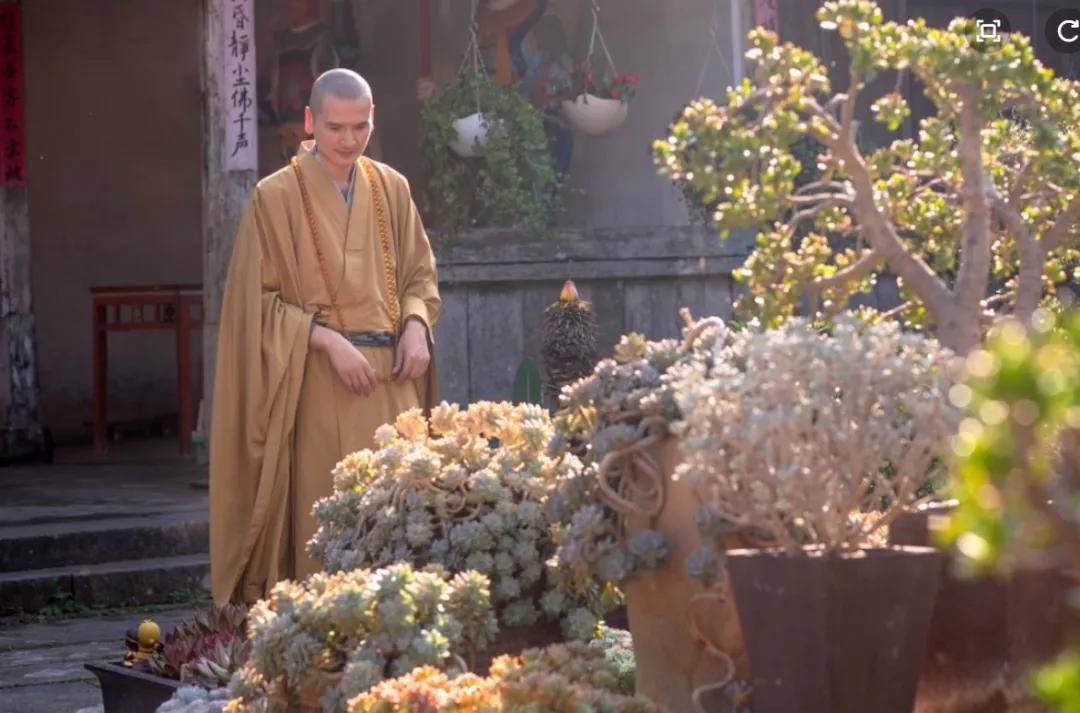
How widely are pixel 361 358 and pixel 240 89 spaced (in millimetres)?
3839

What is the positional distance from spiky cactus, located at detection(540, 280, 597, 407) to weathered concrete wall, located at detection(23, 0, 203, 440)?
5915 mm

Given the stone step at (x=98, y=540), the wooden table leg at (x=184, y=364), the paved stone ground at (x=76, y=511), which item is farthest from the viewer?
the wooden table leg at (x=184, y=364)

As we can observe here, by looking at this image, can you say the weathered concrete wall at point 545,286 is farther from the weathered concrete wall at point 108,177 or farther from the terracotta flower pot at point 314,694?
the terracotta flower pot at point 314,694

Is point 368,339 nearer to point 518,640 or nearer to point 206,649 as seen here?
point 206,649

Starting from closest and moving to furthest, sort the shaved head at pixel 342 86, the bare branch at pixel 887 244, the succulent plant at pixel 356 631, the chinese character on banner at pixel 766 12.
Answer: the bare branch at pixel 887 244 < the succulent plant at pixel 356 631 < the shaved head at pixel 342 86 < the chinese character on banner at pixel 766 12

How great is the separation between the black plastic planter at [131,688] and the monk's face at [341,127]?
163 centimetres

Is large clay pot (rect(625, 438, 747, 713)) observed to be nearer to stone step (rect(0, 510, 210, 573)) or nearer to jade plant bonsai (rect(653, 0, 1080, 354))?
jade plant bonsai (rect(653, 0, 1080, 354))

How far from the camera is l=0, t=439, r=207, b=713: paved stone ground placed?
217 inches

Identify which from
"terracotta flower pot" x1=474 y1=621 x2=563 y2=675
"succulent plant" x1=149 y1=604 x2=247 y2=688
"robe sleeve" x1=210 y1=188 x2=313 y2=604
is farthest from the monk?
"terracotta flower pot" x1=474 y1=621 x2=563 y2=675

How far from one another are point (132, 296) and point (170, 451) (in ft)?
3.38

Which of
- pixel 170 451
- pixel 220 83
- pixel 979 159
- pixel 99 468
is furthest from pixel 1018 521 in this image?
pixel 170 451

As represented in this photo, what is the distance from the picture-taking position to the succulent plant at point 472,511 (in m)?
3.88

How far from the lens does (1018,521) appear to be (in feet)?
4.51

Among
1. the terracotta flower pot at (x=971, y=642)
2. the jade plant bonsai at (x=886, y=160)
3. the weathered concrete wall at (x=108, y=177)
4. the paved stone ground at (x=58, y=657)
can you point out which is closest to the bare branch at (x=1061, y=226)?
the jade plant bonsai at (x=886, y=160)
